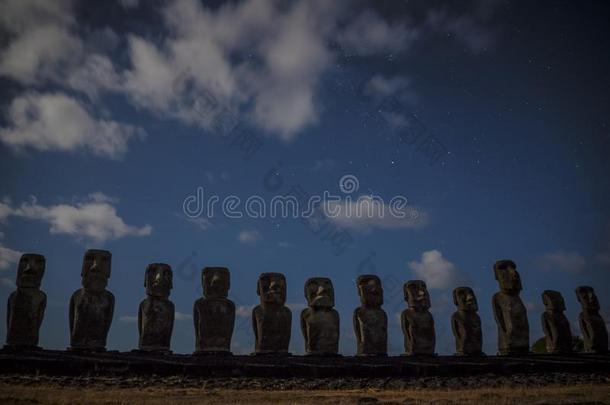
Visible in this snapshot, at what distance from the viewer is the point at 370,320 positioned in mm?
15477

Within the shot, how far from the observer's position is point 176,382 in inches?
→ 425

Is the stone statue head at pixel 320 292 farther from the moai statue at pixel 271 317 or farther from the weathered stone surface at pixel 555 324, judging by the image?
the weathered stone surface at pixel 555 324

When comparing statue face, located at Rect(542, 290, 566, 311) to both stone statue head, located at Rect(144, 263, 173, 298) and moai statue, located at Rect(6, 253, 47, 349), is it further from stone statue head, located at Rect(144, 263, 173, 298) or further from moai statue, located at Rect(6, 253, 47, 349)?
moai statue, located at Rect(6, 253, 47, 349)

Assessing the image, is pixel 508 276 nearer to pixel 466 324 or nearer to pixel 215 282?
pixel 466 324

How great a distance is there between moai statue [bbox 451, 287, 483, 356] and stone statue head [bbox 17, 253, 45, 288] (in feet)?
37.6

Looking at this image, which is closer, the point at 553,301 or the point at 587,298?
the point at 553,301

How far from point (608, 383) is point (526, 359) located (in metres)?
2.23

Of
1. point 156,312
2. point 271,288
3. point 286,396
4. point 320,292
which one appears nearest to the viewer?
point 286,396

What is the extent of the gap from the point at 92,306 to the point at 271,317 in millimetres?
4597

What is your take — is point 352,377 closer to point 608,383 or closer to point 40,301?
point 608,383

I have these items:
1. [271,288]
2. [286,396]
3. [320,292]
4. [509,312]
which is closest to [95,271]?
[271,288]

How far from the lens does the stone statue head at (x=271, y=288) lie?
15.3 metres

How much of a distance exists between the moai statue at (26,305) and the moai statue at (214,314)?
12.7 ft

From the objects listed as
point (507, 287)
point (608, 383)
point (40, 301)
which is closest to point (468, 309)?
point (507, 287)
